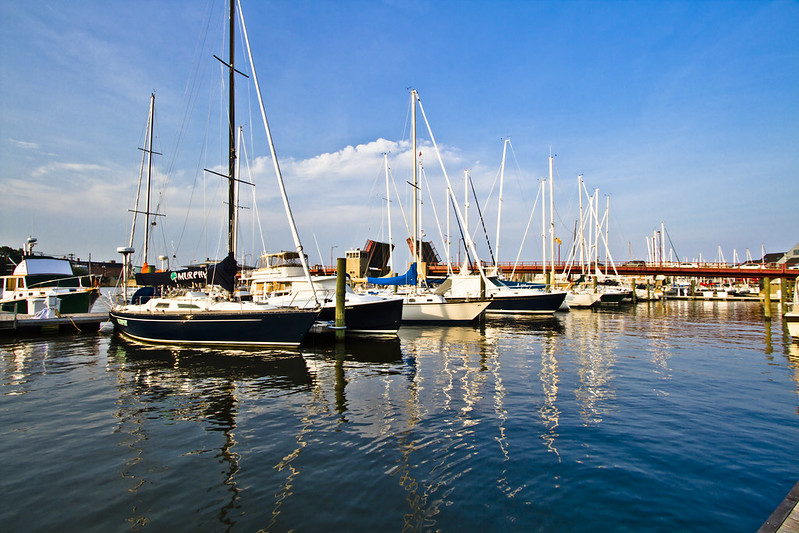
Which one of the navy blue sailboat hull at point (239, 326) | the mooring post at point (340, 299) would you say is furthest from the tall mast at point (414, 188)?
the navy blue sailboat hull at point (239, 326)

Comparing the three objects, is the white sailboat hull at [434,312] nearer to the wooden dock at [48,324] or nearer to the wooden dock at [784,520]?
the wooden dock at [48,324]

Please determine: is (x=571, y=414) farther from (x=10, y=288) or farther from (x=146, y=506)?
(x=10, y=288)

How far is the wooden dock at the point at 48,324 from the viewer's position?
79.5ft

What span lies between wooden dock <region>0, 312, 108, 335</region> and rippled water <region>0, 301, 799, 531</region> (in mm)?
11347

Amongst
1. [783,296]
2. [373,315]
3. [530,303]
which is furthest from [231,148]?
[783,296]

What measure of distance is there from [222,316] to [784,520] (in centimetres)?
1852

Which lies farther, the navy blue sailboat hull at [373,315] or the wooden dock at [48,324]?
the wooden dock at [48,324]

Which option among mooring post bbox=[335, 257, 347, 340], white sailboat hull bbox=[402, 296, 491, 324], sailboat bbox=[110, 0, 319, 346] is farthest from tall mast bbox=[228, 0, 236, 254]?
white sailboat hull bbox=[402, 296, 491, 324]

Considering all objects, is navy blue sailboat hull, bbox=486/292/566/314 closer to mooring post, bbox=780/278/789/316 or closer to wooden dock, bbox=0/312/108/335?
mooring post, bbox=780/278/789/316

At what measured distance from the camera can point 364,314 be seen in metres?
24.0

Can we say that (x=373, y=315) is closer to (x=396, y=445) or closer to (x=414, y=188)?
(x=414, y=188)

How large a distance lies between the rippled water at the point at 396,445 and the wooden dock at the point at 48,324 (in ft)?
37.2

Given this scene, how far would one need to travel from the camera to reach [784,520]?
4.10m

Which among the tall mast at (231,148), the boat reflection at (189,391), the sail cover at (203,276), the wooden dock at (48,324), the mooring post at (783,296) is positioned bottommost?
the boat reflection at (189,391)
